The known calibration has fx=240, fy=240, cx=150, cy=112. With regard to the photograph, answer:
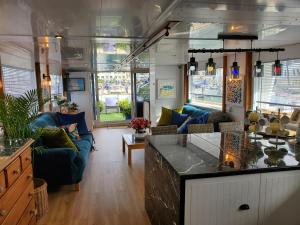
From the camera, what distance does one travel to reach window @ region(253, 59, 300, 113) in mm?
4547

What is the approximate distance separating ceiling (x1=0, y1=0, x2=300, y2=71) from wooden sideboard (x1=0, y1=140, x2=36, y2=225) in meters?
1.30

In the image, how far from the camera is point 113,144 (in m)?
6.46

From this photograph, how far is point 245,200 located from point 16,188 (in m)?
1.89

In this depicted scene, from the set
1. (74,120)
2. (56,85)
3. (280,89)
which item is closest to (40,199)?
(74,120)

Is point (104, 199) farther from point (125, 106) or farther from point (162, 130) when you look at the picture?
point (125, 106)

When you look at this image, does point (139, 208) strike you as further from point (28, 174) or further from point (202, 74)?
point (202, 74)

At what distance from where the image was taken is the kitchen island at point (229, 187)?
169cm

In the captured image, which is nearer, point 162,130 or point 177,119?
point 162,130

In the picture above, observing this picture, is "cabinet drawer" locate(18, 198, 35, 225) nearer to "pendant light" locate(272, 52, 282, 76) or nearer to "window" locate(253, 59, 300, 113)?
"pendant light" locate(272, 52, 282, 76)

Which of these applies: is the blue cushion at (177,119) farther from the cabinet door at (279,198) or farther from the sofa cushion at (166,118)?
the cabinet door at (279,198)

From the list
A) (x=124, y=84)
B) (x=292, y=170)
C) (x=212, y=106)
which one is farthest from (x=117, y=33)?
(x=124, y=84)

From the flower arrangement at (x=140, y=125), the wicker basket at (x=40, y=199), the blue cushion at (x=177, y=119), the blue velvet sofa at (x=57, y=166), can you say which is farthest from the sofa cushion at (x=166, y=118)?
the wicker basket at (x=40, y=199)

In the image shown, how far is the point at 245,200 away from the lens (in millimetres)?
1781

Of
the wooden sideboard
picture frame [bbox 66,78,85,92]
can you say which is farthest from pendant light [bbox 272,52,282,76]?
picture frame [bbox 66,78,85,92]
